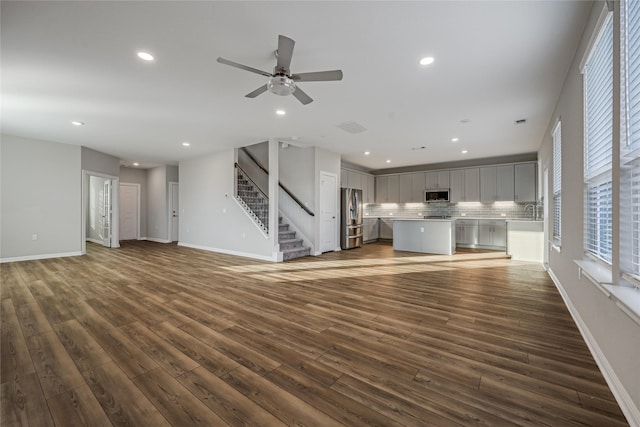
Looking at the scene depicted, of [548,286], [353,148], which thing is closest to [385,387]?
[548,286]

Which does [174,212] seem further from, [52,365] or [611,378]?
[611,378]

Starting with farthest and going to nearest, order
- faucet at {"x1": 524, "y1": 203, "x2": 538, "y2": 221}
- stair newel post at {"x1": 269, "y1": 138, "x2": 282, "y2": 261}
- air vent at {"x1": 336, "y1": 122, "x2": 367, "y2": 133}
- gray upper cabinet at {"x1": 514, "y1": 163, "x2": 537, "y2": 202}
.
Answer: faucet at {"x1": 524, "y1": 203, "x2": 538, "y2": 221} < gray upper cabinet at {"x1": 514, "y1": 163, "x2": 537, "y2": 202} < stair newel post at {"x1": 269, "y1": 138, "x2": 282, "y2": 261} < air vent at {"x1": 336, "y1": 122, "x2": 367, "y2": 133}

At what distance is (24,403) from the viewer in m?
1.55

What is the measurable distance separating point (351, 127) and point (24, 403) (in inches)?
202

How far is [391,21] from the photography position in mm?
2242

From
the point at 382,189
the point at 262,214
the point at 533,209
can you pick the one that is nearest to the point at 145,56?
the point at 262,214

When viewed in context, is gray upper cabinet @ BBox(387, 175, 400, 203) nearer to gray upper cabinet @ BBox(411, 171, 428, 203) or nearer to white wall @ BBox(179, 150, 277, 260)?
gray upper cabinet @ BBox(411, 171, 428, 203)

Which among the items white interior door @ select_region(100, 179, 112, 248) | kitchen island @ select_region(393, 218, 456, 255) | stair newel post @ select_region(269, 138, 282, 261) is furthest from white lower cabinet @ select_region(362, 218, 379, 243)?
white interior door @ select_region(100, 179, 112, 248)

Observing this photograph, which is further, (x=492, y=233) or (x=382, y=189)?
(x=382, y=189)

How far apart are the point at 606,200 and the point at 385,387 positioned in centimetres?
211

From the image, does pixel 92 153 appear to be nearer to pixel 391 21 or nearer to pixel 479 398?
pixel 391 21

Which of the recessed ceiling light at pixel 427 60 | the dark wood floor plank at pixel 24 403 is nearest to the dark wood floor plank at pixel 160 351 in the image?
the dark wood floor plank at pixel 24 403

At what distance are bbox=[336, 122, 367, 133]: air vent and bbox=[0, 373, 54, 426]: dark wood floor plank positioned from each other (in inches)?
190

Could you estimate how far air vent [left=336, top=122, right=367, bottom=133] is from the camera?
5.00 m
